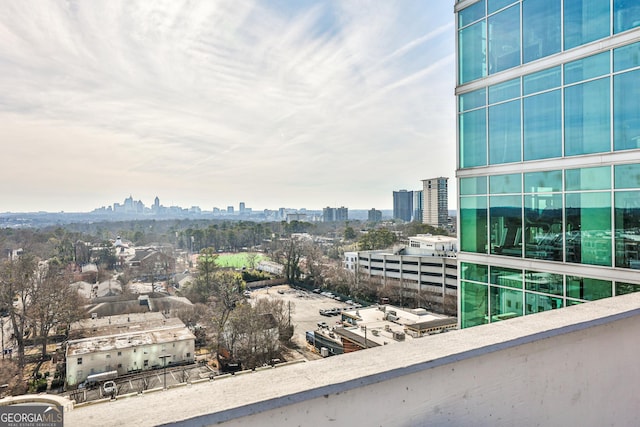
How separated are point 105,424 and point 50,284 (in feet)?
70.3

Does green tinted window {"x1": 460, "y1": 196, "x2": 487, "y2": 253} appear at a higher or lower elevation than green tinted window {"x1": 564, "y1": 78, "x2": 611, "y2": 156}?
lower

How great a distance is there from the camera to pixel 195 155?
37.1m

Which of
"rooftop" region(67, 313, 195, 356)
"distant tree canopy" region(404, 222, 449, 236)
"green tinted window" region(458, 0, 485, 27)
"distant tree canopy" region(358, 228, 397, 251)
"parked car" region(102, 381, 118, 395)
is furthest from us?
"distant tree canopy" region(404, 222, 449, 236)

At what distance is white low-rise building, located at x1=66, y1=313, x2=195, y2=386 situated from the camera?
13.2m

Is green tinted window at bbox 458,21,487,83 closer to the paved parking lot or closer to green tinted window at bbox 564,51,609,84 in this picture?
green tinted window at bbox 564,51,609,84

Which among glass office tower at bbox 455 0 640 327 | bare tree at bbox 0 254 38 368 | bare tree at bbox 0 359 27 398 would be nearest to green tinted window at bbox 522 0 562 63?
glass office tower at bbox 455 0 640 327

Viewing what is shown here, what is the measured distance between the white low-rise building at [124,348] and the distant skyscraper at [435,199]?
40.4 metres

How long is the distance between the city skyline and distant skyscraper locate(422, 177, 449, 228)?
77.6ft

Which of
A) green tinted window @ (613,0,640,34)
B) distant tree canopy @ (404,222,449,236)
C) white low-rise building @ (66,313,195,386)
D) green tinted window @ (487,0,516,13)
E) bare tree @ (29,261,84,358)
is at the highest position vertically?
green tinted window @ (487,0,516,13)

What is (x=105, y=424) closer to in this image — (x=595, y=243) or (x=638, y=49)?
(x=595, y=243)

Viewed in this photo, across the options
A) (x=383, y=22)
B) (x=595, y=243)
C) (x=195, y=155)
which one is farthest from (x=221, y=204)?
(x=595, y=243)

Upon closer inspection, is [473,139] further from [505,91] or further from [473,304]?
[473,304]

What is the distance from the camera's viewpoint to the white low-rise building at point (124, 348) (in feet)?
43.4

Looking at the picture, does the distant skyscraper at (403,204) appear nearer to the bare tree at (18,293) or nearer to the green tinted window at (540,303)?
the bare tree at (18,293)
